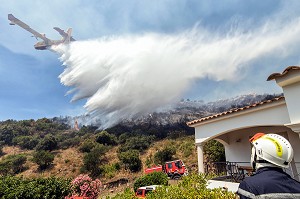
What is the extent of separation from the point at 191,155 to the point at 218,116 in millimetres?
25529

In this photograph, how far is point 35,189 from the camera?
40.7 ft

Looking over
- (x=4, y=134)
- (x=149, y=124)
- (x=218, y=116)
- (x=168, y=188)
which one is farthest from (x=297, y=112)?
(x=4, y=134)

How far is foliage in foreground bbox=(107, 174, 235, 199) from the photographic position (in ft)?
18.6

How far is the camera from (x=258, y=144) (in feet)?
6.98

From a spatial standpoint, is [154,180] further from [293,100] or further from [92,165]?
[92,165]

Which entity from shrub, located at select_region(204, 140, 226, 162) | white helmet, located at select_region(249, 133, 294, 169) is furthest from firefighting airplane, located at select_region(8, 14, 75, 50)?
white helmet, located at select_region(249, 133, 294, 169)

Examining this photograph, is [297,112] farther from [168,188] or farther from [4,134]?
[4,134]

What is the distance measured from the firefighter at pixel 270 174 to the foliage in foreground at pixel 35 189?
13.1m

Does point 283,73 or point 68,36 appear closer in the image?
point 283,73

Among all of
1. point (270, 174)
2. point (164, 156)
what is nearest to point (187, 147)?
point (164, 156)

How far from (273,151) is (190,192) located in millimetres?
4328

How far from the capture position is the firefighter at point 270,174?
5.84ft

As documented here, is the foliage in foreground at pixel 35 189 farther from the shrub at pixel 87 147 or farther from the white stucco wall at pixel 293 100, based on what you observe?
the shrub at pixel 87 147

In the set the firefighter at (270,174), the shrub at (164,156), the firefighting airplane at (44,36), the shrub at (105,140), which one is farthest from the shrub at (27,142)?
the firefighter at (270,174)
